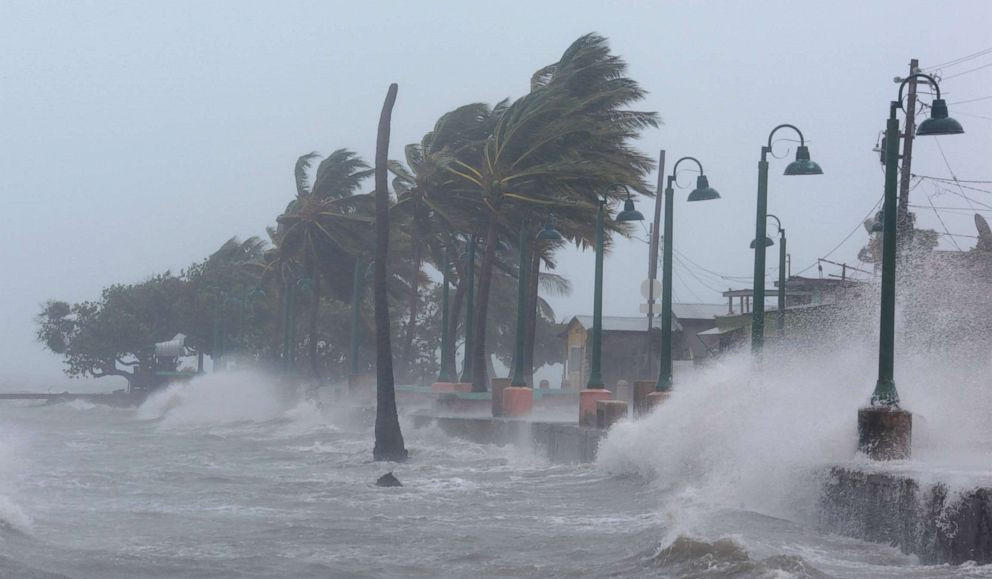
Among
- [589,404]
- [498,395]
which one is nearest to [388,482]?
[589,404]

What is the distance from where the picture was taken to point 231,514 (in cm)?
1476

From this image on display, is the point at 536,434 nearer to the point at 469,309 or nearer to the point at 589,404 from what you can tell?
the point at 589,404

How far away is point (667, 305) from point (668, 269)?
1169 mm

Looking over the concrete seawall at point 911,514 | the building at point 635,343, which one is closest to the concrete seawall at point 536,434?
the concrete seawall at point 911,514

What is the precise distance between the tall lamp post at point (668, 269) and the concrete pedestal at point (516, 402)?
8238 mm

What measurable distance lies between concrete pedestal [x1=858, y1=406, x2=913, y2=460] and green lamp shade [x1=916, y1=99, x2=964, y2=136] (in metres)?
2.92

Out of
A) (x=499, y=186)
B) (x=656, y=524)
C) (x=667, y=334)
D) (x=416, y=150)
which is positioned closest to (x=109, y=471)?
(x=667, y=334)

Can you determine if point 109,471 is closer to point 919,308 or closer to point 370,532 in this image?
point 370,532

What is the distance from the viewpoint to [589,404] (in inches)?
971

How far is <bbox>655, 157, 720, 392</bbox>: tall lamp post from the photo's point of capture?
71.7ft

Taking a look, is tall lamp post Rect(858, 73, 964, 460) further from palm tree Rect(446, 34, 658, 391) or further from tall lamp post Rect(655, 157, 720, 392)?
palm tree Rect(446, 34, 658, 391)

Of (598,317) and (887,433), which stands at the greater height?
(598,317)

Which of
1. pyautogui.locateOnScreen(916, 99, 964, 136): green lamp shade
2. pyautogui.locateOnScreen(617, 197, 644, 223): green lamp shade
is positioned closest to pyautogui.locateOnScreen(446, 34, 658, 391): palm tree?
pyautogui.locateOnScreen(617, 197, 644, 223): green lamp shade

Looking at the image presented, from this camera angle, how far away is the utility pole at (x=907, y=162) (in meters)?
27.3
